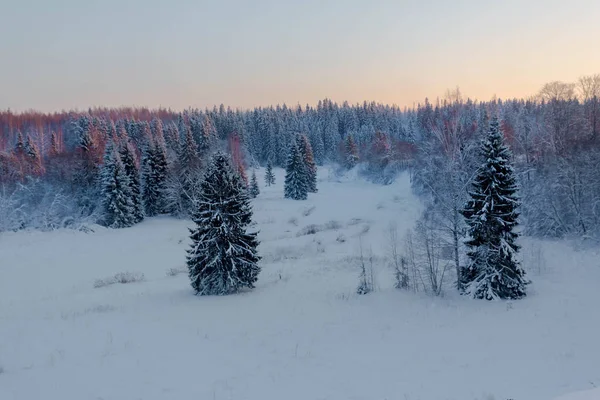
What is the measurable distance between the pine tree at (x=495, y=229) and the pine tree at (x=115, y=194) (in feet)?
135

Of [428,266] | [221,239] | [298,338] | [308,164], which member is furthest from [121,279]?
[308,164]

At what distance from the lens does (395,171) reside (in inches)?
3194

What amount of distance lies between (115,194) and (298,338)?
135 ft

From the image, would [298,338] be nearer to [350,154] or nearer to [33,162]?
[33,162]

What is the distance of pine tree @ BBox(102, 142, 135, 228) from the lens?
157 feet

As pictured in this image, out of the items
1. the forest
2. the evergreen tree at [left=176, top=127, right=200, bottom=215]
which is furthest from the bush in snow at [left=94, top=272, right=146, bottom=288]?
the evergreen tree at [left=176, top=127, right=200, bottom=215]

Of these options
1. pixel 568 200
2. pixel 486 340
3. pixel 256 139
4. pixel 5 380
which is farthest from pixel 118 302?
pixel 256 139

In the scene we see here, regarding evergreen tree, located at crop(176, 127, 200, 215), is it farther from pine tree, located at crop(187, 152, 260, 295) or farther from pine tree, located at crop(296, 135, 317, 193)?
pine tree, located at crop(187, 152, 260, 295)

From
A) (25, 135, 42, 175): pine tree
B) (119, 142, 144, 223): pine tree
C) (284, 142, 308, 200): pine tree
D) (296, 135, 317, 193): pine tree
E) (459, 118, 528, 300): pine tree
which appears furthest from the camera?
(296, 135, 317, 193): pine tree

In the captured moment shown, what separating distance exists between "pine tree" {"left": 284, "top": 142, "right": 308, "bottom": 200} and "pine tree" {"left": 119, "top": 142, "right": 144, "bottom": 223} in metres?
26.3

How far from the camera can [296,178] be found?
7025 cm

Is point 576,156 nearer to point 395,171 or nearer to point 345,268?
point 345,268

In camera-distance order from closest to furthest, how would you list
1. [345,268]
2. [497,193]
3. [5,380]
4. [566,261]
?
1. [5,380]
2. [497,193]
3. [566,261]
4. [345,268]

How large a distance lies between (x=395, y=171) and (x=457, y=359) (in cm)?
7185
